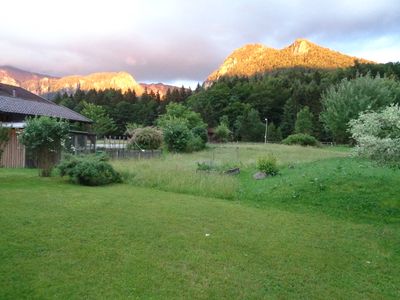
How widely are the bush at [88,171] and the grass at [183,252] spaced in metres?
2.75

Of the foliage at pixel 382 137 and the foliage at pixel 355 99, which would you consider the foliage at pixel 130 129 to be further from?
the foliage at pixel 382 137

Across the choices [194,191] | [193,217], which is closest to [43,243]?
[193,217]

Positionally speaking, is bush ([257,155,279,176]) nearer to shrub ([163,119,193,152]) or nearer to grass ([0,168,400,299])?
grass ([0,168,400,299])

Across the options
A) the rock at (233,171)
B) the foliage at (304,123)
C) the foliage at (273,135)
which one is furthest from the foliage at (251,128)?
the rock at (233,171)

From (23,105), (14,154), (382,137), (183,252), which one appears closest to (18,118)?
(23,105)

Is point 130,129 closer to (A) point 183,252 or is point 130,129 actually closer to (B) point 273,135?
(B) point 273,135

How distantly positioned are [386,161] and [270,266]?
3.92 metres

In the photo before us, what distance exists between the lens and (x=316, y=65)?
130375mm

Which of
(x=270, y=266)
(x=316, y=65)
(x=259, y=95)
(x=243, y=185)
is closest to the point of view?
(x=270, y=266)

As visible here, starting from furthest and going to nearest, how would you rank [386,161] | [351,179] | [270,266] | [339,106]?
[339,106], [351,179], [386,161], [270,266]

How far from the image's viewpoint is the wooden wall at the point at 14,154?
18516 mm

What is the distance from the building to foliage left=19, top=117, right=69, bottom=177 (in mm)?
1150

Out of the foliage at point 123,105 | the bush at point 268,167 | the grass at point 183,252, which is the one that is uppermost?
the foliage at point 123,105

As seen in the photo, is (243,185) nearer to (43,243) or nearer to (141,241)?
(141,241)
